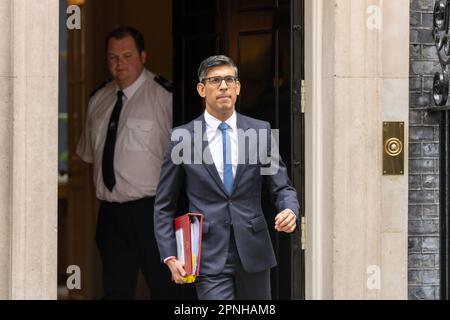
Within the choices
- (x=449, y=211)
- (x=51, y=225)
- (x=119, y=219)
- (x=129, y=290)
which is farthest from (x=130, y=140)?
(x=449, y=211)

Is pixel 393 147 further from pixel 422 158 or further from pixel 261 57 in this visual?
pixel 261 57

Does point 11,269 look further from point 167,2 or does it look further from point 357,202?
point 167,2

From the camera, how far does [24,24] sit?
20.9ft

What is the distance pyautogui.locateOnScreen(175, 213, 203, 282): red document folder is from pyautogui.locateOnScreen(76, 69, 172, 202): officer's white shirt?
6.46ft

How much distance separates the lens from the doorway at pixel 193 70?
7107 mm

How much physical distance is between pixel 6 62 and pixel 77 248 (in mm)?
4296

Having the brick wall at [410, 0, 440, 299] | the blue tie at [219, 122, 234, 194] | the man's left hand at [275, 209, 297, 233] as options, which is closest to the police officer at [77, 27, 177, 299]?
the blue tie at [219, 122, 234, 194]

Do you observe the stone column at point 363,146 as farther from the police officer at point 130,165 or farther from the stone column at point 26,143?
the police officer at point 130,165

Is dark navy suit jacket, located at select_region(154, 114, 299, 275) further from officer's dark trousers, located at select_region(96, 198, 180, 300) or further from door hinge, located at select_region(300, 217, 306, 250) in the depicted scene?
officer's dark trousers, located at select_region(96, 198, 180, 300)

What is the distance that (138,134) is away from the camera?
27.0 feet

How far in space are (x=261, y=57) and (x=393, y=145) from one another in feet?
→ 4.66

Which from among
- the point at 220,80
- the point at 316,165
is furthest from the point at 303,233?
the point at 220,80

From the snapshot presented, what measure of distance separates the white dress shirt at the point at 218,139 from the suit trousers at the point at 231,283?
0.41 m

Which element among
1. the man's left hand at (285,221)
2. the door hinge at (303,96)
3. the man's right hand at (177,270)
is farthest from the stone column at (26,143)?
the door hinge at (303,96)
